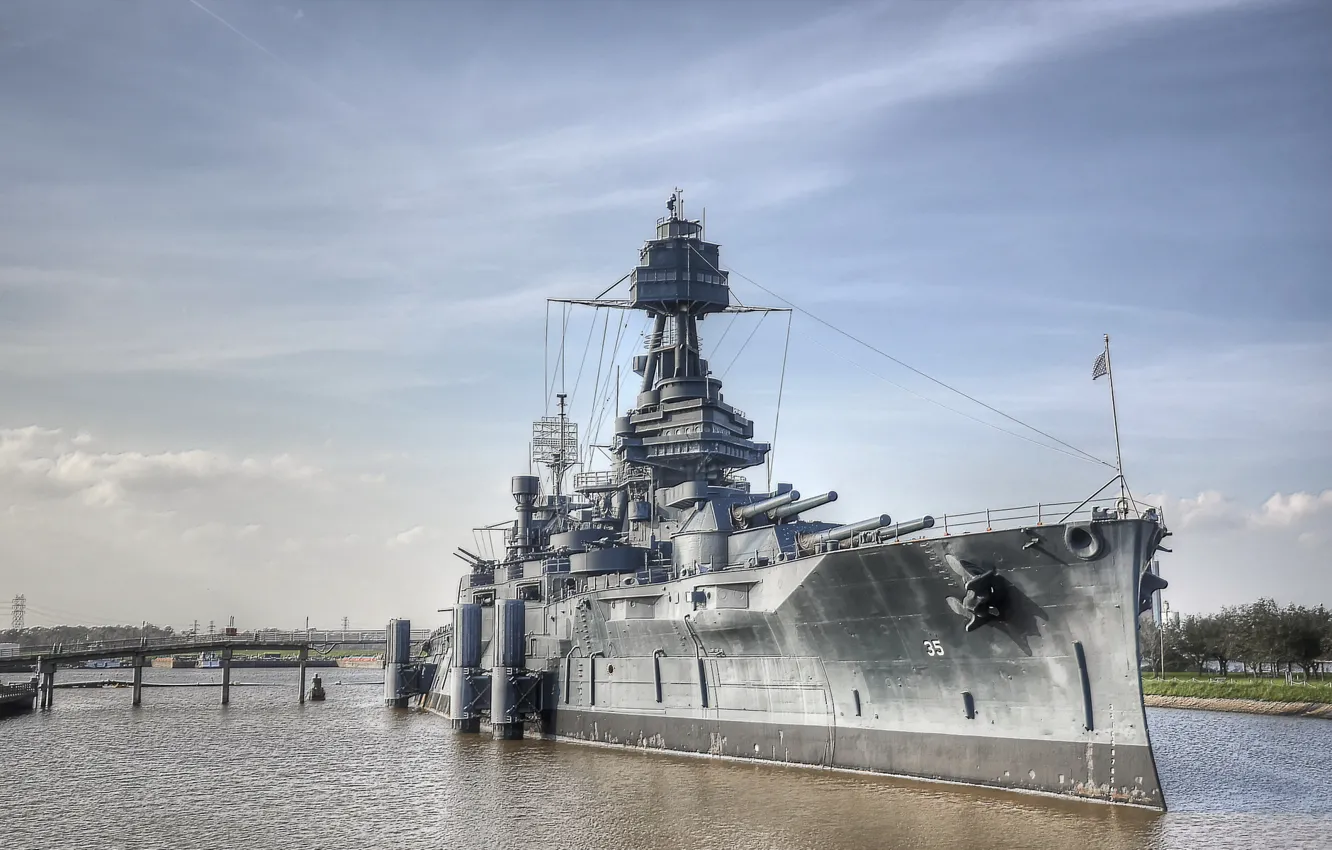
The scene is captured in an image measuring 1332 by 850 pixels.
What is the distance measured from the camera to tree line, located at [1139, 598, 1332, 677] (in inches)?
1962

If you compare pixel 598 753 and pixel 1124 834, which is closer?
pixel 1124 834

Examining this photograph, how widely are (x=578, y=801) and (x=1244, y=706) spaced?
1360 inches

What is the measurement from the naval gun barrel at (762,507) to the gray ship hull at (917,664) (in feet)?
7.45

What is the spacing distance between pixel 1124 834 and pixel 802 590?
27.0ft

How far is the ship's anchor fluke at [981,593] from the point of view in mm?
19297

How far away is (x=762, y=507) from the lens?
2684 cm

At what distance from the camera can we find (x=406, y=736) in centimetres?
3725

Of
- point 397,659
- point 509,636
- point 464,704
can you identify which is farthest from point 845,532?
point 397,659

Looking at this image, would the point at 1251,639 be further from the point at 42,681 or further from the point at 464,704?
the point at 42,681

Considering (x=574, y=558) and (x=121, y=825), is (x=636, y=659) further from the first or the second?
(x=121, y=825)

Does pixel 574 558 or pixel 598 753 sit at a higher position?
pixel 574 558

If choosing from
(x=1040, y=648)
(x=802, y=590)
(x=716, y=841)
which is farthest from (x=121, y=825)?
(x=1040, y=648)

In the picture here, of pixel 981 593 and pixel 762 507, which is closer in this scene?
pixel 981 593

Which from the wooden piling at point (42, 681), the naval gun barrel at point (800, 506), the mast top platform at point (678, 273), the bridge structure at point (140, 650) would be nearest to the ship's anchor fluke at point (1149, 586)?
the naval gun barrel at point (800, 506)
